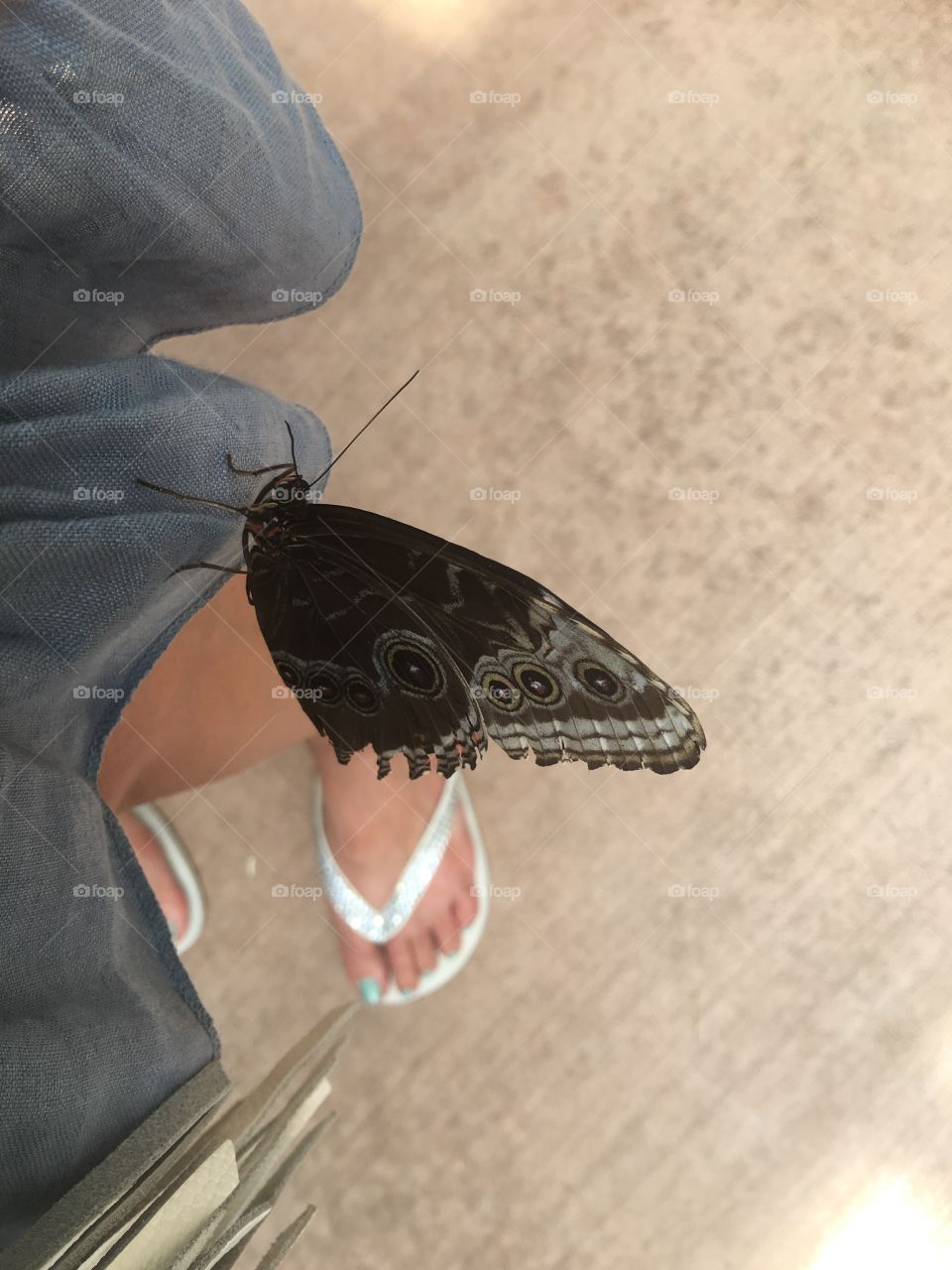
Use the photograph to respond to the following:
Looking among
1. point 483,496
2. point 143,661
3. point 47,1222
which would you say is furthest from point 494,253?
point 47,1222

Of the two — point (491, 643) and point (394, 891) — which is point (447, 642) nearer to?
point (491, 643)

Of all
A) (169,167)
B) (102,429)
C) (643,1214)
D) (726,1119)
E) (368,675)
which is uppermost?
(169,167)

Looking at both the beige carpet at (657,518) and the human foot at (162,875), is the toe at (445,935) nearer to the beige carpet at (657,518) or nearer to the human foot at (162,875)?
the beige carpet at (657,518)

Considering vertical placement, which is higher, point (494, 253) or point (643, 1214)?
point (494, 253)

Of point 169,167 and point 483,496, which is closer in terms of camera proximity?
point 169,167

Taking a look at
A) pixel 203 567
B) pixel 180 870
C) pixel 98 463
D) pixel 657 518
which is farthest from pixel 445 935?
pixel 98 463

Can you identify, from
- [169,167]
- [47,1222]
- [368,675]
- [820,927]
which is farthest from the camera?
[820,927]

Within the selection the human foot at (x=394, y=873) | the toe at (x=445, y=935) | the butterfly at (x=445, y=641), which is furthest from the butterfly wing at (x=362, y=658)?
the toe at (x=445, y=935)

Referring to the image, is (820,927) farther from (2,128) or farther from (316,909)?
(2,128)

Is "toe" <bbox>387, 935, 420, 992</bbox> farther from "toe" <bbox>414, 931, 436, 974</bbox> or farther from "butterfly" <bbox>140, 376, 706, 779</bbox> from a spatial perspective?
"butterfly" <bbox>140, 376, 706, 779</bbox>
